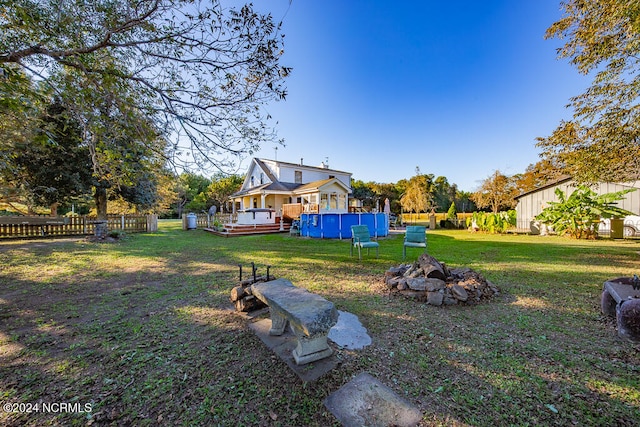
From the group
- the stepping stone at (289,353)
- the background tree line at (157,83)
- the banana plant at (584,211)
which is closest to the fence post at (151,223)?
the background tree line at (157,83)

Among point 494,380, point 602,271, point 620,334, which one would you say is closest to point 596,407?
point 494,380

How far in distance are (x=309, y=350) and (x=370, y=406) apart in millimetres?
755

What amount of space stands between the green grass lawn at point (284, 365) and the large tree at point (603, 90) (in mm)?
4250

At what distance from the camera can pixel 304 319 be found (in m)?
2.07

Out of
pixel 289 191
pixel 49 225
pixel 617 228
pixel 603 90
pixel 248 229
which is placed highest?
pixel 603 90

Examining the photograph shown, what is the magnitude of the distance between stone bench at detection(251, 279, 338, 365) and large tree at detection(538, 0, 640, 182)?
809 cm

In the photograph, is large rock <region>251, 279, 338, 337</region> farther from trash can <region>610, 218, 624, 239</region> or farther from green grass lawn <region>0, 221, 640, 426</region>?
trash can <region>610, 218, 624, 239</region>

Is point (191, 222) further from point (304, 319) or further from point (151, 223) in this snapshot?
point (304, 319)

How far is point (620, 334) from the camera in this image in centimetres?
279

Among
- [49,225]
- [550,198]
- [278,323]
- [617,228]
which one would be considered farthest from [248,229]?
[617,228]

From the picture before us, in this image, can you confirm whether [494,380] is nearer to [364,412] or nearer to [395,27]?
[364,412]

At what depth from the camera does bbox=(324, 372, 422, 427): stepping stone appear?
1.70m

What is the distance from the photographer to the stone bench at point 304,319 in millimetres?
2107

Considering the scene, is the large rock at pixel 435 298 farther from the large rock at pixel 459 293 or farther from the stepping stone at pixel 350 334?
the stepping stone at pixel 350 334
